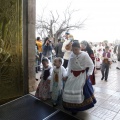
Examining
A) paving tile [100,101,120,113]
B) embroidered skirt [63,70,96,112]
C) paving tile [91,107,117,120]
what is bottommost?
paving tile [91,107,117,120]

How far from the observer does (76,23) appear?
20.4 m

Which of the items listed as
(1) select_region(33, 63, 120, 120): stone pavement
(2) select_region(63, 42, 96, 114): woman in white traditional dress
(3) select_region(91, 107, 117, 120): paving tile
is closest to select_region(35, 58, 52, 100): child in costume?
(1) select_region(33, 63, 120, 120): stone pavement

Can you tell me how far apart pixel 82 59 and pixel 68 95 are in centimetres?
82

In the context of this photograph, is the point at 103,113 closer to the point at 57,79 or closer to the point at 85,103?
the point at 85,103

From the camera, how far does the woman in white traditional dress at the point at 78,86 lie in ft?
11.2

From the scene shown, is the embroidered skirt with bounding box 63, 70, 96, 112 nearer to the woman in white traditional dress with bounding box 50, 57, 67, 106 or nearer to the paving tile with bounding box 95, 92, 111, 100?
the woman in white traditional dress with bounding box 50, 57, 67, 106

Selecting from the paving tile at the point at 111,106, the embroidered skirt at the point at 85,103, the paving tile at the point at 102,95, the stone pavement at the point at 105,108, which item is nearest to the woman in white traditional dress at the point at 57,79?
the stone pavement at the point at 105,108

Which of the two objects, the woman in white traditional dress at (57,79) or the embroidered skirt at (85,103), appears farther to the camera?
the woman in white traditional dress at (57,79)

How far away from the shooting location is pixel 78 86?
345cm

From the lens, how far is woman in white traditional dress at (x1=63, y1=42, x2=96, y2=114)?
135 inches

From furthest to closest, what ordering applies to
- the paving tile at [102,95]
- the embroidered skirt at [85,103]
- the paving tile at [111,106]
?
the paving tile at [102,95] → the paving tile at [111,106] → the embroidered skirt at [85,103]

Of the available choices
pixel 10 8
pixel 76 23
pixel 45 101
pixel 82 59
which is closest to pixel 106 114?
pixel 82 59

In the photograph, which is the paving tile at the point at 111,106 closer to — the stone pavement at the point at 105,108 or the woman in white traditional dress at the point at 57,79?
the stone pavement at the point at 105,108

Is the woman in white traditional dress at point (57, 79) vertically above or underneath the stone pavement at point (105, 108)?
above
